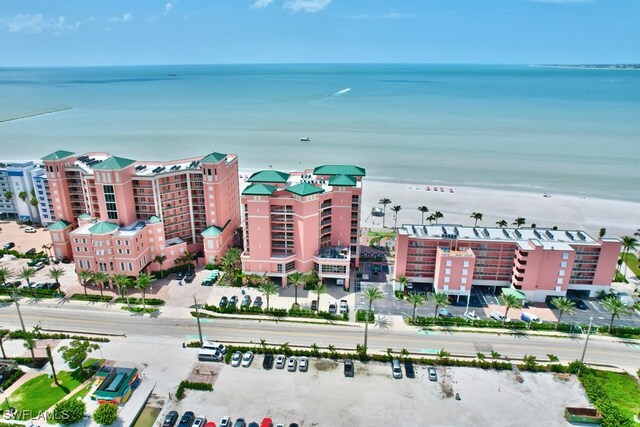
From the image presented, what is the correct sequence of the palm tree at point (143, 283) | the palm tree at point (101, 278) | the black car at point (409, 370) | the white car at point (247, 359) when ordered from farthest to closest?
the palm tree at point (101, 278)
the palm tree at point (143, 283)
the white car at point (247, 359)
the black car at point (409, 370)

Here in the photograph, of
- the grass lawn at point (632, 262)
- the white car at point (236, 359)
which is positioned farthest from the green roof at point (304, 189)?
the grass lawn at point (632, 262)

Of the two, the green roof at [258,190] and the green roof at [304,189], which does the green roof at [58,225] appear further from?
the green roof at [304,189]

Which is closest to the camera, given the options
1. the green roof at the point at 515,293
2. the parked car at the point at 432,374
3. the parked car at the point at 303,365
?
the parked car at the point at 432,374

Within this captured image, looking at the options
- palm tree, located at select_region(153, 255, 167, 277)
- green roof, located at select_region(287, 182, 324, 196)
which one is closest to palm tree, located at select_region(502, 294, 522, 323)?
green roof, located at select_region(287, 182, 324, 196)

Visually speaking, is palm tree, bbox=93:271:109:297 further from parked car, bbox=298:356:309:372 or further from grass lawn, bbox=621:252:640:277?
grass lawn, bbox=621:252:640:277

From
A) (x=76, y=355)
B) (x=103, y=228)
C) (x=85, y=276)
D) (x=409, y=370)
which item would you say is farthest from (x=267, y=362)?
(x=103, y=228)

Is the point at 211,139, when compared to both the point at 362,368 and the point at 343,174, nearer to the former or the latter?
the point at 343,174
